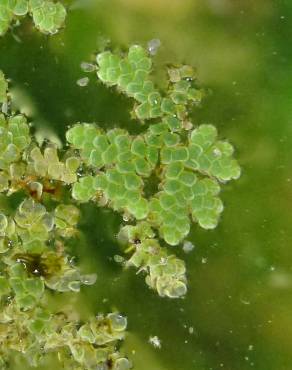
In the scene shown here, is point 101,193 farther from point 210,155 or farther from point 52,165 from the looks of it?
point 210,155

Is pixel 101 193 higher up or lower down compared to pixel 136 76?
lower down

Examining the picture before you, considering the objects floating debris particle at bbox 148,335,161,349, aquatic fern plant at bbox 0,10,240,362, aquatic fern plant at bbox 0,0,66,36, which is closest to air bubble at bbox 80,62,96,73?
aquatic fern plant at bbox 0,10,240,362

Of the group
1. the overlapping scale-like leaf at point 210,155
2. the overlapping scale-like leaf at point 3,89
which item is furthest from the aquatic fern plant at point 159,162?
the overlapping scale-like leaf at point 3,89

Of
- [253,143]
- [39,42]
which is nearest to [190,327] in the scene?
[253,143]

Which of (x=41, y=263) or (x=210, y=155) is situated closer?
(x=210, y=155)

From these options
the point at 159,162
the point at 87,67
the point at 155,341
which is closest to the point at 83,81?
the point at 87,67

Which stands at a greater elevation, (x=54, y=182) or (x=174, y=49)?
(x=174, y=49)

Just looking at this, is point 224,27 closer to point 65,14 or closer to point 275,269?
point 65,14
